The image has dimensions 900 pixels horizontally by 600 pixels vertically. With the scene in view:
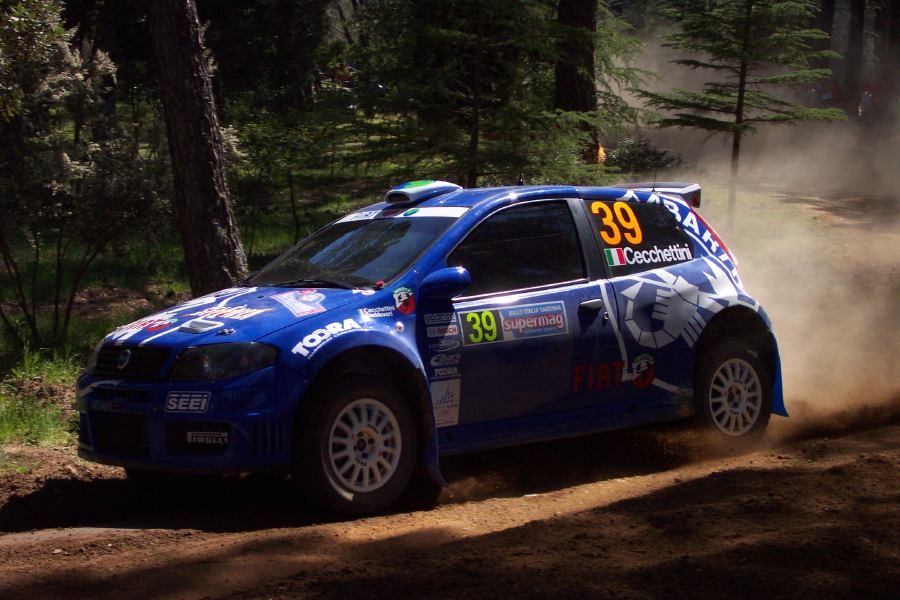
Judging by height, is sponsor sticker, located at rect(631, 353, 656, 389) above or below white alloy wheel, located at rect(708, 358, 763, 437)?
above

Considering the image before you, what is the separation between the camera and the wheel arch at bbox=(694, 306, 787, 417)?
7.63 meters

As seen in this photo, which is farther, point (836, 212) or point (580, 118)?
point (836, 212)

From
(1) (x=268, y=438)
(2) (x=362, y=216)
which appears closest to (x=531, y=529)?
(1) (x=268, y=438)

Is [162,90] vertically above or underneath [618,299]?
above

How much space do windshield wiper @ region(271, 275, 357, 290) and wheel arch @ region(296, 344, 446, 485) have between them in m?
0.52

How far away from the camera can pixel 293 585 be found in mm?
4344

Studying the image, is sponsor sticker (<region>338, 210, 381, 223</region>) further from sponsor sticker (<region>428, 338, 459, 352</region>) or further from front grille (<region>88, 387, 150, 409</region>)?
front grille (<region>88, 387, 150, 409</region>)

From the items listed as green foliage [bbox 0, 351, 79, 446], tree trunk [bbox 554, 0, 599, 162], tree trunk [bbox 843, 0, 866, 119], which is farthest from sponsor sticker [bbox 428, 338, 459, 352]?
tree trunk [bbox 843, 0, 866, 119]

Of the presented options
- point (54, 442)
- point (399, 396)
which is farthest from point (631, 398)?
point (54, 442)

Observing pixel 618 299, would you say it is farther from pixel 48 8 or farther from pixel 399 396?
pixel 48 8

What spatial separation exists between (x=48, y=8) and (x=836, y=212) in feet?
60.0

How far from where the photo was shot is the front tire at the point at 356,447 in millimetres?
5820

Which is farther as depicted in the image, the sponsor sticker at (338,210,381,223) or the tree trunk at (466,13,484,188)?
the tree trunk at (466,13,484,188)

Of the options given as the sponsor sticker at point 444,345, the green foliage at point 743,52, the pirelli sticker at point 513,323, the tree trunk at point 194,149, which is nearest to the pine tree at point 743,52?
the green foliage at point 743,52
